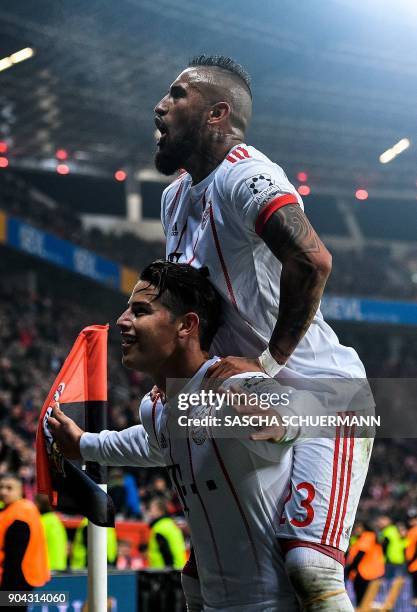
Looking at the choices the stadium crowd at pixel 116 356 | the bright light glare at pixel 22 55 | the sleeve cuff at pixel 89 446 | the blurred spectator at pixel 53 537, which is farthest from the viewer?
the bright light glare at pixel 22 55

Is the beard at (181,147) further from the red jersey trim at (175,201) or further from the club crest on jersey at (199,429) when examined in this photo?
the club crest on jersey at (199,429)

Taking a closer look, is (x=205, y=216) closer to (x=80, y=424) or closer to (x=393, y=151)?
(x=80, y=424)

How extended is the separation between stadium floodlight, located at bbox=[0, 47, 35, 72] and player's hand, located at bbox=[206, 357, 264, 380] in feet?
67.6

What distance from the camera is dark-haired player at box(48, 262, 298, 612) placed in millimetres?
2998

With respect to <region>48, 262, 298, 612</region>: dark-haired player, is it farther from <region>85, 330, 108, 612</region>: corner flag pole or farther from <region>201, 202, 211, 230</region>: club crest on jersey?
<region>85, 330, 108, 612</region>: corner flag pole

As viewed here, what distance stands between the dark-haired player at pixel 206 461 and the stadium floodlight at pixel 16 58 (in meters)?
20.4

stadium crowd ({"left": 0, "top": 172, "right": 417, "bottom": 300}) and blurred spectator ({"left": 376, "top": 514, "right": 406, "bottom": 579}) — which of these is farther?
stadium crowd ({"left": 0, "top": 172, "right": 417, "bottom": 300})

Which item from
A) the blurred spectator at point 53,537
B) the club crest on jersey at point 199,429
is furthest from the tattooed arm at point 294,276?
the blurred spectator at point 53,537

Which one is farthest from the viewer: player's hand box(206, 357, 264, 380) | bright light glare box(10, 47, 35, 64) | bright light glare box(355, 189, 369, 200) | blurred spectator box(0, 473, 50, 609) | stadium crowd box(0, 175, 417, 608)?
bright light glare box(355, 189, 369, 200)

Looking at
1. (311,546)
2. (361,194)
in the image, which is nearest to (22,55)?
(361,194)

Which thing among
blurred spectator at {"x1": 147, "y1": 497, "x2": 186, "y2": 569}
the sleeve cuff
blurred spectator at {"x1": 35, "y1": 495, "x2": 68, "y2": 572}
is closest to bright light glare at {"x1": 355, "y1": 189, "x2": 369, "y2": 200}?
blurred spectator at {"x1": 147, "y1": 497, "x2": 186, "y2": 569}

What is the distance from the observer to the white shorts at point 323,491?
3.01 meters

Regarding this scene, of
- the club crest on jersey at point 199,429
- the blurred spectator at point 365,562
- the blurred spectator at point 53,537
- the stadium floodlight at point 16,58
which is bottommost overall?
the blurred spectator at point 365,562

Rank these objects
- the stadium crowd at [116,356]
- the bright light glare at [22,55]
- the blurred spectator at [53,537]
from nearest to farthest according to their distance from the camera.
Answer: the blurred spectator at [53,537] < the stadium crowd at [116,356] < the bright light glare at [22,55]
